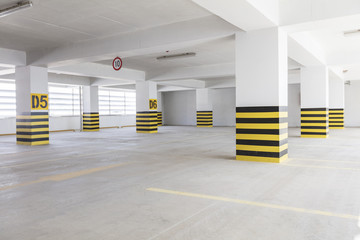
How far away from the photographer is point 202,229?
3072 millimetres

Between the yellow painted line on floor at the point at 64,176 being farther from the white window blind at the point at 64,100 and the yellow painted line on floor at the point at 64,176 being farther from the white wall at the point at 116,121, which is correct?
the white wall at the point at 116,121

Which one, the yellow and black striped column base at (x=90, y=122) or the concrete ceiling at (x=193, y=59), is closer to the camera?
the concrete ceiling at (x=193, y=59)

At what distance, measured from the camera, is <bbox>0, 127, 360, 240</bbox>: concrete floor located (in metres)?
3.04

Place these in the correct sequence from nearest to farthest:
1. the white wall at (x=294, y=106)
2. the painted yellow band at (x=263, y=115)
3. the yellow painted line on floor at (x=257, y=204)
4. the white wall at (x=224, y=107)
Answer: the yellow painted line on floor at (x=257, y=204) → the painted yellow band at (x=263, y=115) → the white wall at (x=294, y=106) → the white wall at (x=224, y=107)

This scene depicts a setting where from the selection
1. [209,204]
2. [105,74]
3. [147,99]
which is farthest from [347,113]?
[209,204]

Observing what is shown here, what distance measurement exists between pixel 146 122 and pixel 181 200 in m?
14.4

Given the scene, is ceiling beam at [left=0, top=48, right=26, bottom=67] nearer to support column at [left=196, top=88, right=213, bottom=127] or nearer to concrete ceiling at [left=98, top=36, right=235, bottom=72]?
concrete ceiling at [left=98, top=36, right=235, bottom=72]

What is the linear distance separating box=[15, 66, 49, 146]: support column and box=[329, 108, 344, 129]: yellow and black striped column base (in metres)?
17.1

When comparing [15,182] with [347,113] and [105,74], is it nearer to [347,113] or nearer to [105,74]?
[105,74]

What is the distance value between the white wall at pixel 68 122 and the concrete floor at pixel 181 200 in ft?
42.6

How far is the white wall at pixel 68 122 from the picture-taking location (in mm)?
18241

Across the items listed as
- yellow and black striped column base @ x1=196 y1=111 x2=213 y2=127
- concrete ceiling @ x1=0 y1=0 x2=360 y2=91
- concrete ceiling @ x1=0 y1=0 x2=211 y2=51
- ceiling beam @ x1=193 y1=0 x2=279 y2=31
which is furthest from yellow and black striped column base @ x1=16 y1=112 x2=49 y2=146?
yellow and black striped column base @ x1=196 y1=111 x2=213 y2=127

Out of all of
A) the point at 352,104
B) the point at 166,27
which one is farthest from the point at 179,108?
the point at 166,27

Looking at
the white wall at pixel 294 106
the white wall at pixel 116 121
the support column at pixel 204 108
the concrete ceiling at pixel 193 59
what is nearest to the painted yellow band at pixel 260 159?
the concrete ceiling at pixel 193 59
